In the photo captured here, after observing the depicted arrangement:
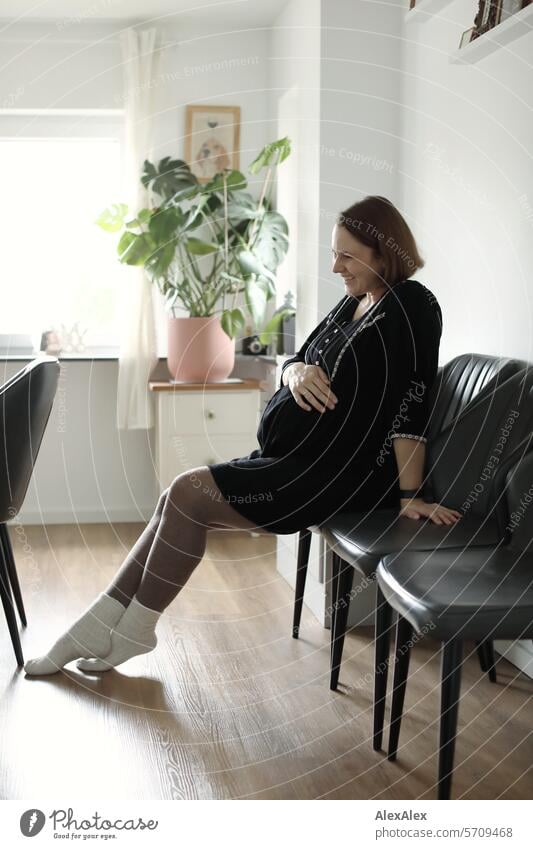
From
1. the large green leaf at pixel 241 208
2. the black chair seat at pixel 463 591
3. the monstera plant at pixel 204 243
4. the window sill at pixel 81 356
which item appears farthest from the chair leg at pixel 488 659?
the large green leaf at pixel 241 208

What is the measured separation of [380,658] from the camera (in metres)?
2.01

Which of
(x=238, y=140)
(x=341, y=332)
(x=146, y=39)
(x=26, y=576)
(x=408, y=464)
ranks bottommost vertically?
(x=26, y=576)

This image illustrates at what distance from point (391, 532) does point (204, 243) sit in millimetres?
2080

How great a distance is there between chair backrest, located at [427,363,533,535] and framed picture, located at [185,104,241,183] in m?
2.28

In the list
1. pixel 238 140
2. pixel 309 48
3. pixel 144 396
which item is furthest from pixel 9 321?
pixel 309 48

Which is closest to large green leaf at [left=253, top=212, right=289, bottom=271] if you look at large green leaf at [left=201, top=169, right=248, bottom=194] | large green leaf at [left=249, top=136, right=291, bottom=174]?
large green leaf at [left=201, top=169, right=248, bottom=194]

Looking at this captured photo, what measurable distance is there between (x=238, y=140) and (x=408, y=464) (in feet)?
8.02

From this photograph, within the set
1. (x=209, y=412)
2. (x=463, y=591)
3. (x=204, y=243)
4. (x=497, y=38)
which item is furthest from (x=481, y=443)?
(x=204, y=243)

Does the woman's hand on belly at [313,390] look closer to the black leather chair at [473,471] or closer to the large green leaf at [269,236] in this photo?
the black leather chair at [473,471]

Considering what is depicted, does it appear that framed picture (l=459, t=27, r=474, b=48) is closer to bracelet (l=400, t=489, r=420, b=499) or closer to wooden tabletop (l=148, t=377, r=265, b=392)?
bracelet (l=400, t=489, r=420, b=499)

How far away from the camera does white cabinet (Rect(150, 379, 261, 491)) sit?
394 cm

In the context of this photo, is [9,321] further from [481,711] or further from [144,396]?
[481,711]

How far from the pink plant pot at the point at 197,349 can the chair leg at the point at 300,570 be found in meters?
1.40

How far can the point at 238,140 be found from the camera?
428 cm
